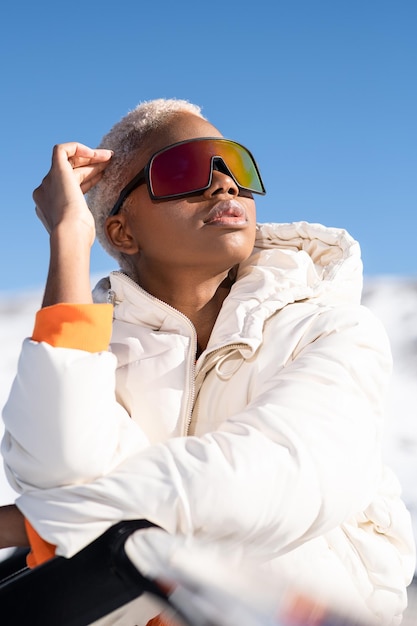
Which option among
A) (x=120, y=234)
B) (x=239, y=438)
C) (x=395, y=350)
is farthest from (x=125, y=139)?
(x=395, y=350)

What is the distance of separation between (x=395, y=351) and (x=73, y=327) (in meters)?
4.20

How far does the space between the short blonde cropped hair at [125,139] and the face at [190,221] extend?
4 centimetres

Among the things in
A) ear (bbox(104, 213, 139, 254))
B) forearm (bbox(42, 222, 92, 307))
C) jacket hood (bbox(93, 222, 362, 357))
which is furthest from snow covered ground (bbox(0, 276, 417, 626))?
forearm (bbox(42, 222, 92, 307))

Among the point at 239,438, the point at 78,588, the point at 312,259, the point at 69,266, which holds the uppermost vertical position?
the point at 312,259

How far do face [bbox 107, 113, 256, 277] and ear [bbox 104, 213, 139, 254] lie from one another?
3 cm

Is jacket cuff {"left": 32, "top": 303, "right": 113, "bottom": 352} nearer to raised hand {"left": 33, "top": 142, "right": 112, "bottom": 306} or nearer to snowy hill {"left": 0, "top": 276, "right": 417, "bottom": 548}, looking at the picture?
raised hand {"left": 33, "top": 142, "right": 112, "bottom": 306}

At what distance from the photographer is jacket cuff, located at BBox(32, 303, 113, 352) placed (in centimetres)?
130

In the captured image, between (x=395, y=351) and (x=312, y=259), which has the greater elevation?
(x=312, y=259)

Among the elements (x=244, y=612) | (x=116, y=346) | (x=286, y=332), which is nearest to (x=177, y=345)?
(x=116, y=346)

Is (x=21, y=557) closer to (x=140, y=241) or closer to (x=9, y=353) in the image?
(x=140, y=241)

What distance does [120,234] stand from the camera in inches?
86.0

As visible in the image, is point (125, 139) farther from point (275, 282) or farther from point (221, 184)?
point (275, 282)

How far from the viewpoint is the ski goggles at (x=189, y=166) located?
76.9 inches

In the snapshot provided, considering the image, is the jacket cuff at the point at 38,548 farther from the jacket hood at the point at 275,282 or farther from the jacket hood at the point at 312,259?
the jacket hood at the point at 312,259
